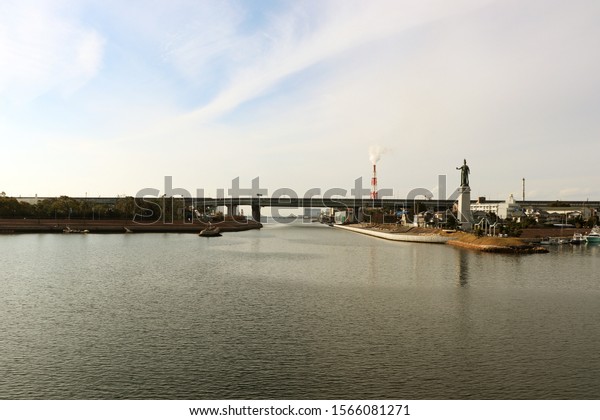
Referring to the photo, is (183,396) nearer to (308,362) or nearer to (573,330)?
(308,362)

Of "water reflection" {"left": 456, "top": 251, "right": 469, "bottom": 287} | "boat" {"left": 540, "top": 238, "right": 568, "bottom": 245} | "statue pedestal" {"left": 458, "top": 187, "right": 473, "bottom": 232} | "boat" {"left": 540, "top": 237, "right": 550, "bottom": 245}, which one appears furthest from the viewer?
"statue pedestal" {"left": 458, "top": 187, "right": 473, "bottom": 232}

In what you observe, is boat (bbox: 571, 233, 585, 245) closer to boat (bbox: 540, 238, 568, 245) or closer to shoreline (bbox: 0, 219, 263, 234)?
boat (bbox: 540, 238, 568, 245)

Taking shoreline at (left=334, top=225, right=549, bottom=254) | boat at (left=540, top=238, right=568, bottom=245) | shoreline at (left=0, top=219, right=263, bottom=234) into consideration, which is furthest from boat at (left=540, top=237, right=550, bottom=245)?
shoreline at (left=0, top=219, right=263, bottom=234)

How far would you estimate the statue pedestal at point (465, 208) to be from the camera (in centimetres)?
9819

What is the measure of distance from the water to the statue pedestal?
56362 mm

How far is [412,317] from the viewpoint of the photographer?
26500mm

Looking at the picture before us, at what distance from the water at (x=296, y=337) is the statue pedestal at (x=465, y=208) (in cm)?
5636

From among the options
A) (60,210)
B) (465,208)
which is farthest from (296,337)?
(60,210)

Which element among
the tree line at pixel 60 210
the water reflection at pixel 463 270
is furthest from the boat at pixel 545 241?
the tree line at pixel 60 210

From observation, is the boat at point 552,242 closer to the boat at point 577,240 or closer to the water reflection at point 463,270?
the boat at point 577,240

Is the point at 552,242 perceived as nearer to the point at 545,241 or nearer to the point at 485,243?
the point at 545,241

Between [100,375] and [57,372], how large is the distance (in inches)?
67.1

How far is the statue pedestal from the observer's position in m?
98.2

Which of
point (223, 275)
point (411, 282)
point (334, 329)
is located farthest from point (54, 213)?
point (334, 329)
